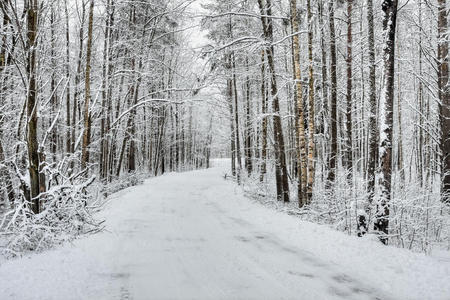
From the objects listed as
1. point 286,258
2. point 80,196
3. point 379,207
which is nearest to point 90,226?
point 80,196

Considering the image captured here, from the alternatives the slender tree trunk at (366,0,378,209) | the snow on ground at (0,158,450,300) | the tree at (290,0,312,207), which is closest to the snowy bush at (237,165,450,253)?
the slender tree trunk at (366,0,378,209)

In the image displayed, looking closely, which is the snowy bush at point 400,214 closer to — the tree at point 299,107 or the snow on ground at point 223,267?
the tree at point 299,107

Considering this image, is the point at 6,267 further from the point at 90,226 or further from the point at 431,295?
the point at 431,295

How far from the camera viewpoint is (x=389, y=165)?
6449 mm

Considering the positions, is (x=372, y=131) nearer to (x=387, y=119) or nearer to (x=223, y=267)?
(x=387, y=119)

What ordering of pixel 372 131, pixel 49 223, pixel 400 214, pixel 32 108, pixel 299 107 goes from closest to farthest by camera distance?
pixel 49 223 < pixel 32 108 < pixel 400 214 < pixel 372 131 < pixel 299 107

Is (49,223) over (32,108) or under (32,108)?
under

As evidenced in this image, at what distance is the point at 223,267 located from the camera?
4781 millimetres

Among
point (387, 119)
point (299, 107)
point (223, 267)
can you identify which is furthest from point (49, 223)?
point (299, 107)

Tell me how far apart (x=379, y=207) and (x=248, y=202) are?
606 centimetres

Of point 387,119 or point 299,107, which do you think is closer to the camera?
point 387,119

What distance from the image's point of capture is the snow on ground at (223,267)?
390 centimetres

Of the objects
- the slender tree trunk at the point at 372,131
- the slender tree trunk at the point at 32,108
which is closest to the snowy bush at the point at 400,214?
the slender tree trunk at the point at 372,131

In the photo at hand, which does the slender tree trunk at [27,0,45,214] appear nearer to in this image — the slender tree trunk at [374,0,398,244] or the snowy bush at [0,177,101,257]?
the snowy bush at [0,177,101,257]
